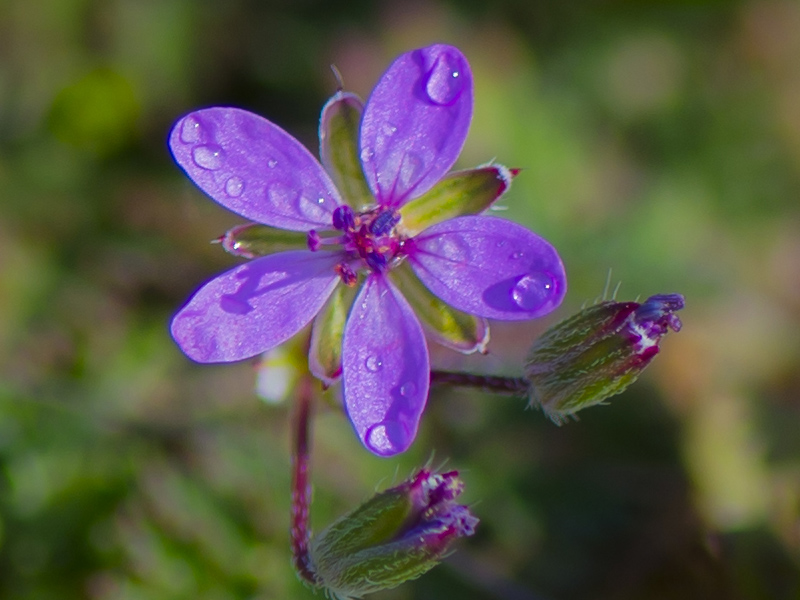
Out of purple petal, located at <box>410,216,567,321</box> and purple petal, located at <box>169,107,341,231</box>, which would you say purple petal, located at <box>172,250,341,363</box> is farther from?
purple petal, located at <box>410,216,567,321</box>

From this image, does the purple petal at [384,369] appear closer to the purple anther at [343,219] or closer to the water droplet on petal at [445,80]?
the purple anther at [343,219]

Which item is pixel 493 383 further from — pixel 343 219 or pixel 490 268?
pixel 343 219

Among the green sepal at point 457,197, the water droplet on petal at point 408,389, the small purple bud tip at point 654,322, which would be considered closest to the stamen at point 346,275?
the green sepal at point 457,197

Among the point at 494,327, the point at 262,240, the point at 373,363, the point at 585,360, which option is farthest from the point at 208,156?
the point at 494,327

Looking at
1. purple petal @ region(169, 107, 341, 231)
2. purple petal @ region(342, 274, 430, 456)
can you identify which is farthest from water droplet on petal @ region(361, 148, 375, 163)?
purple petal @ region(342, 274, 430, 456)

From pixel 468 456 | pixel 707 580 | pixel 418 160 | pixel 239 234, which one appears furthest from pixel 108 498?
pixel 707 580

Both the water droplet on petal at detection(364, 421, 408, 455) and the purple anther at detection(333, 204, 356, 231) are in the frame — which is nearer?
the water droplet on petal at detection(364, 421, 408, 455)

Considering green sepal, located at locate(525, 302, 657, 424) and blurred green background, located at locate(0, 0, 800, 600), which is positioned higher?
green sepal, located at locate(525, 302, 657, 424)
